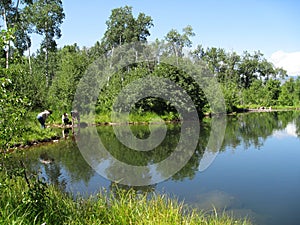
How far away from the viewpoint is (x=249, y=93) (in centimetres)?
5244

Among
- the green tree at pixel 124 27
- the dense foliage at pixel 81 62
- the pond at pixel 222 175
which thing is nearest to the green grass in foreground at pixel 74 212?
the pond at pixel 222 175

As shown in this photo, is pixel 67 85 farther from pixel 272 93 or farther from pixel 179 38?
pixel 272 93

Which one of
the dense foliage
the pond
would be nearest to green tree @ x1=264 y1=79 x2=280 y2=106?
the dense foliage

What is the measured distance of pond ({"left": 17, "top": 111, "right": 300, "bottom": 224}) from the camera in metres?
7.23

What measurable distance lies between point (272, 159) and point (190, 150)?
138 inches

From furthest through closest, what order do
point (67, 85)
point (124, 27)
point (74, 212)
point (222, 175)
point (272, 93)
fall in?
point (272, 93)
point (124, 27)
point (67, 85)
point (222, 175)
point (74, 212)

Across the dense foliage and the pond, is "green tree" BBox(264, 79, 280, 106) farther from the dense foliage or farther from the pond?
the pond

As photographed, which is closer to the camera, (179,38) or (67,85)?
(67,85)

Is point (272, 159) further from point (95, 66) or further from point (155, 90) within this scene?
point (95, 66)

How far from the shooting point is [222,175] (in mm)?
9977

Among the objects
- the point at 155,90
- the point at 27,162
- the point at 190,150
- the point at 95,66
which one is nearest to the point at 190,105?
the point at 155,90

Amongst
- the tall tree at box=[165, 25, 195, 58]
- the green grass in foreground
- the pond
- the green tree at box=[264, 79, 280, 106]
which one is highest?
the tall tree at box=[165, 25, 195, 58]

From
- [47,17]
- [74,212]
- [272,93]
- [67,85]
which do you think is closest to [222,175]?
[74,212]

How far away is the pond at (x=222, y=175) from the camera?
723 cm
